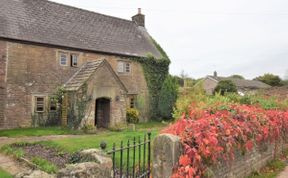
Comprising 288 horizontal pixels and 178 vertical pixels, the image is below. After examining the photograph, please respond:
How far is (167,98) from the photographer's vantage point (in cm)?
2389

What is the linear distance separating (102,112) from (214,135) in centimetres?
1543

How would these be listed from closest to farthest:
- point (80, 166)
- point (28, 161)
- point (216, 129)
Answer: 1. point (80, 166)
2. point (216, 129)
3. point (28, 161)

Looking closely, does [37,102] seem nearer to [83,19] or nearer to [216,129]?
[83,19]

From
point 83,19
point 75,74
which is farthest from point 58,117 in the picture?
point 83,19

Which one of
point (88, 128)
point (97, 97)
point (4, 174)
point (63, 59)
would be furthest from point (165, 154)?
point (63, 59)

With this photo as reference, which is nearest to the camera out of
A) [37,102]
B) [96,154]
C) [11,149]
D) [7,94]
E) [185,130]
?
[96,154]

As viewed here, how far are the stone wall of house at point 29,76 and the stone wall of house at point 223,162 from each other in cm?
1477

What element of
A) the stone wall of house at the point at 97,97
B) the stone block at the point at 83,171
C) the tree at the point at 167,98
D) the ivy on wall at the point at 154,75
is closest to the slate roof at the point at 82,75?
the stone wall of house at the point at 97,97

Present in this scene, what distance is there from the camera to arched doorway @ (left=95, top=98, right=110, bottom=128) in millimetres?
19641

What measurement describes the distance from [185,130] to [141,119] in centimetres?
1878

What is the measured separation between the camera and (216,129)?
19.4ft

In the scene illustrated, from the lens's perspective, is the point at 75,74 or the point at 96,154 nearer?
the point at 96,154

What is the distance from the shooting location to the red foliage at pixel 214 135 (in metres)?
4.86

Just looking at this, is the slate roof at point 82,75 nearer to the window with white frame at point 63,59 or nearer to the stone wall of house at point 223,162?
the window with white frame at point 63,59
